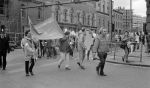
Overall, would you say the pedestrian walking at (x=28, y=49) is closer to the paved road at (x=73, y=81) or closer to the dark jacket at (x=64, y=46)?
the paved road at (x=73, y=81)

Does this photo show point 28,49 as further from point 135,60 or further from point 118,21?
point 118,21

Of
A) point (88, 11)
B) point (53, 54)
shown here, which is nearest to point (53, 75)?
point (53, 54)

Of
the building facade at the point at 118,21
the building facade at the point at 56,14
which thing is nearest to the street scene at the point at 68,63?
the building facade at the point at 56,14

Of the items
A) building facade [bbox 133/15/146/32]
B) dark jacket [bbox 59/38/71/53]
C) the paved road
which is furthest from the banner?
building facade [bbox 133/15/146/32]

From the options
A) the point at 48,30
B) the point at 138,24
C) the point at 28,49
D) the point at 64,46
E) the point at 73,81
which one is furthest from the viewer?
the point at 138,24

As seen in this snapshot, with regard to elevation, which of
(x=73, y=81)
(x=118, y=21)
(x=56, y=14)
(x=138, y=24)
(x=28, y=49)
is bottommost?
(x=73, y=81)

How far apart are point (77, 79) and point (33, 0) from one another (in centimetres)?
3635

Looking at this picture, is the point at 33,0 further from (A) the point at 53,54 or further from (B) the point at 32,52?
(B) the point at 32,52

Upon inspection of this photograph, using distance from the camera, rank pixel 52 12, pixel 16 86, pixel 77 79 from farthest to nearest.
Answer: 1. pixel 52 12
2. pixel 77 79
3. pixel 16 86

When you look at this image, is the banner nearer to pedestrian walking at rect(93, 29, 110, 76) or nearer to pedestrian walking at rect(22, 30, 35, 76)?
pedestrian walking at rect(22, 30, 35, 76)

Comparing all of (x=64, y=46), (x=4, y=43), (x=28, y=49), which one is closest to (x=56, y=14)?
(x=4, y=43)

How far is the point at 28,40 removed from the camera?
34.7 feet

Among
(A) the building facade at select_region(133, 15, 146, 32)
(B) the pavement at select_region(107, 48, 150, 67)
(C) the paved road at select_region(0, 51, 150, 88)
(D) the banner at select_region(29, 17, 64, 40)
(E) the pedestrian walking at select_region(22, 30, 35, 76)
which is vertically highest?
(A) the building facade at select_region(133, 15, 146, 32)

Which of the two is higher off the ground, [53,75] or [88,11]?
[88,11]
